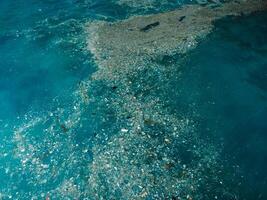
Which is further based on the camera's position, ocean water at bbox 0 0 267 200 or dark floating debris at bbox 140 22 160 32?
dark floating debris at bbox 140 22 160 32

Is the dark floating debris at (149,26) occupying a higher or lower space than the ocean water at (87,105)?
higher

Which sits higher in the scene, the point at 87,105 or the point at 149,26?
the point at 149,26

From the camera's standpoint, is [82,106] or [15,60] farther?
[15,60]

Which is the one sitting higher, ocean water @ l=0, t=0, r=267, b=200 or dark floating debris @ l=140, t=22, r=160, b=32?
dark floating debris @ l=140, t=22, r=160, b=32

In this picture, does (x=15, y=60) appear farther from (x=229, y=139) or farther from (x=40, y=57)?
(x=229, y=139)

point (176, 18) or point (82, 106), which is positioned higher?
point (176, 18)

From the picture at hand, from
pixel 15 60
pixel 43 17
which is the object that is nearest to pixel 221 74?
pixel 15 60

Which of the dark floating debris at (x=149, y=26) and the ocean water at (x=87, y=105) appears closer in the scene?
the ocean water at (x=87, y=105)

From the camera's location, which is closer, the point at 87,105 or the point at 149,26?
the point at 87,105
